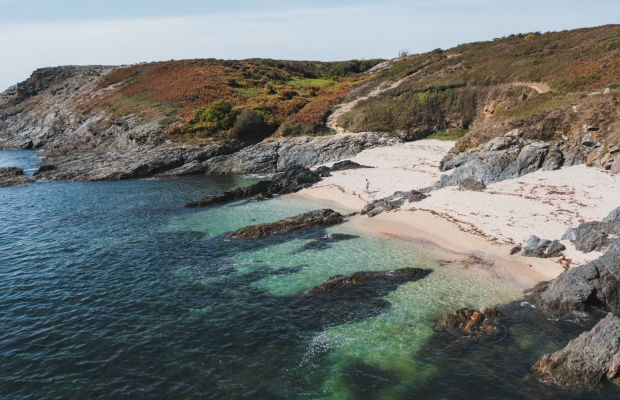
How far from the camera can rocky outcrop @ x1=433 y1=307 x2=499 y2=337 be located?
16.0 m

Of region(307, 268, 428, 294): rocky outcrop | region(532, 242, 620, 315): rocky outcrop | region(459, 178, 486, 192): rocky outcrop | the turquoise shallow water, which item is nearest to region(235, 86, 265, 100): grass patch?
the turquoise shallow water

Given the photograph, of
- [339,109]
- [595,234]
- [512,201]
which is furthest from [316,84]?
[595,234]

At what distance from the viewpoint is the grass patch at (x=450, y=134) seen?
52.2m

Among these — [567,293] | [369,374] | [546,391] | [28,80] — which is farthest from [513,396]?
[28,80]

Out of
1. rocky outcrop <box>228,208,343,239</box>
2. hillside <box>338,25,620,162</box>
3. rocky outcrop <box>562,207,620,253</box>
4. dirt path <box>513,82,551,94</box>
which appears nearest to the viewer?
rocky outcrop <box>562,207,620,253</box>

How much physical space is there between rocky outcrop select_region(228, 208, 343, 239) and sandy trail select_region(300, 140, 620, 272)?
3.99 meters

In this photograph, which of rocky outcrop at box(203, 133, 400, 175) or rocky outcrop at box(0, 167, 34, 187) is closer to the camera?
rocky outcrop at box(0, 167, 34, 187)

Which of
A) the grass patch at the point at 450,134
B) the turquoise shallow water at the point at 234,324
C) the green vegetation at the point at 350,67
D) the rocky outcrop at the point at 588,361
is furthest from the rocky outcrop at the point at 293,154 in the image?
the green vegetation at the point at 350,67

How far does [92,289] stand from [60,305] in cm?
187

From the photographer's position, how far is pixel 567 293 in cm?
1712

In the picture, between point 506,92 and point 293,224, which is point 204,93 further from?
point 506,92

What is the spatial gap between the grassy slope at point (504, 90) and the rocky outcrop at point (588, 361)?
26.4 m

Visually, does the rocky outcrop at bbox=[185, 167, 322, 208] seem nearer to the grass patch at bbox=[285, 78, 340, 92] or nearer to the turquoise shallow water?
the turquoise shallow water

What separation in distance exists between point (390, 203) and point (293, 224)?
9.19 metres
